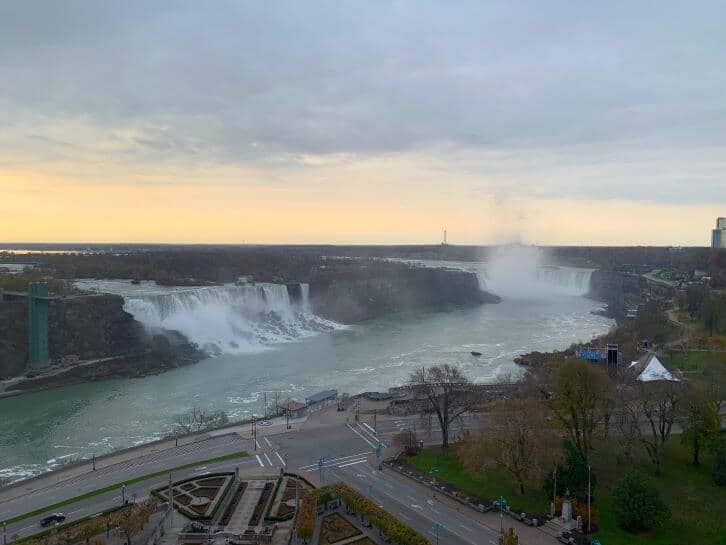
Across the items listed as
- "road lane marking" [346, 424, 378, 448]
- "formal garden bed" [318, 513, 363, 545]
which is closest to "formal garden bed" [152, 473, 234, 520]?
"formal garden bed" [318, 513, 363, 545]

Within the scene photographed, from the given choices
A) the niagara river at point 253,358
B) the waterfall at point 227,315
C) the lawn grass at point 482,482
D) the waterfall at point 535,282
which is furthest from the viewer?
the waterfall at point 535,282

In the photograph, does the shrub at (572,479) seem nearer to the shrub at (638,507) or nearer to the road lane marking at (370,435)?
the shrub at (638,507)

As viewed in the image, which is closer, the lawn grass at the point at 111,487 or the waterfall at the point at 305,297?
the lawn grass at the point at 111,487

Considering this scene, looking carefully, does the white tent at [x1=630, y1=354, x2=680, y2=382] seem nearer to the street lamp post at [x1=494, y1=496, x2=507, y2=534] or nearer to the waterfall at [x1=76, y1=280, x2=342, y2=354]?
the street lamp post at [x1=494, y1=496, x2=507, y2=534]

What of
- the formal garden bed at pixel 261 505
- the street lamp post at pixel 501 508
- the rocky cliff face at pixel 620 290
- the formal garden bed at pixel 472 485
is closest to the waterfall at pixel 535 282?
the rocky cliff face at pixel 620 290

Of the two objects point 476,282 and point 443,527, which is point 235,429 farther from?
point 476,282

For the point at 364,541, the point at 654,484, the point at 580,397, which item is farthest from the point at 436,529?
the point at 654,484

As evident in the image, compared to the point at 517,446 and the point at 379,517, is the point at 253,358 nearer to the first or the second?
the point at 517,446
